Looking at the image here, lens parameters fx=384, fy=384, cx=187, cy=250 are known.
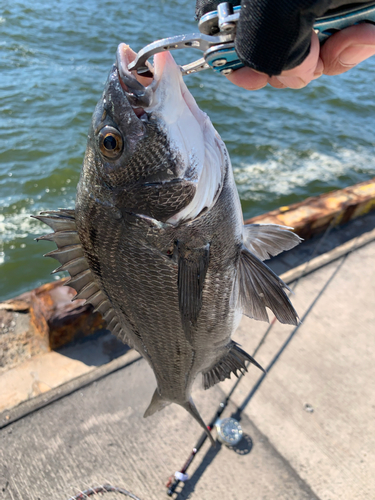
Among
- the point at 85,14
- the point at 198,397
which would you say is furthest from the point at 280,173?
the point at 85,14

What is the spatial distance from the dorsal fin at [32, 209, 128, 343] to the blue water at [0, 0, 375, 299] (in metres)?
4.20

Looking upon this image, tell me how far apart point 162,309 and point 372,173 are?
8822mm

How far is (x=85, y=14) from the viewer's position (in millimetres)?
13836

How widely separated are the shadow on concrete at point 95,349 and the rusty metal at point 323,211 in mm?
1960

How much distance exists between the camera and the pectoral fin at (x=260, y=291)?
188 centimetres

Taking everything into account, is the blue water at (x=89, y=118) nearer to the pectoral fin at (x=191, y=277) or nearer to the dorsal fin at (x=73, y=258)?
the dorsal fin at (x=73, y=258)

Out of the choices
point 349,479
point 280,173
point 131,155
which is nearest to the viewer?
point 131,155

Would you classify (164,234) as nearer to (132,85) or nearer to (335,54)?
(132,85)

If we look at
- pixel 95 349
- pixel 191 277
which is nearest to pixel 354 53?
pixel 191 277

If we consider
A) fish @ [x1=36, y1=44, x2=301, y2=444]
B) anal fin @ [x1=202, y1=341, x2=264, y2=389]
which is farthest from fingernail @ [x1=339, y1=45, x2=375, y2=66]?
anal fin @ [x1=202, y1=341, x2=264, y2=389]

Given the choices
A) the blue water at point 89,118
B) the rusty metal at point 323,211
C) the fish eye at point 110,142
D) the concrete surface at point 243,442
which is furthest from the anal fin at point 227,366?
the blue water at point 89,118

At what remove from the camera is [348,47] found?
1255 mm

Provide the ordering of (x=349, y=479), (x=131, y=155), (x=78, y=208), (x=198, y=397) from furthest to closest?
(x=198, y=397)
(x=349, y=479)
(x=78, y=208)
(x=131, y=155)

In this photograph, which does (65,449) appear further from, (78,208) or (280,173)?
(280,173)
